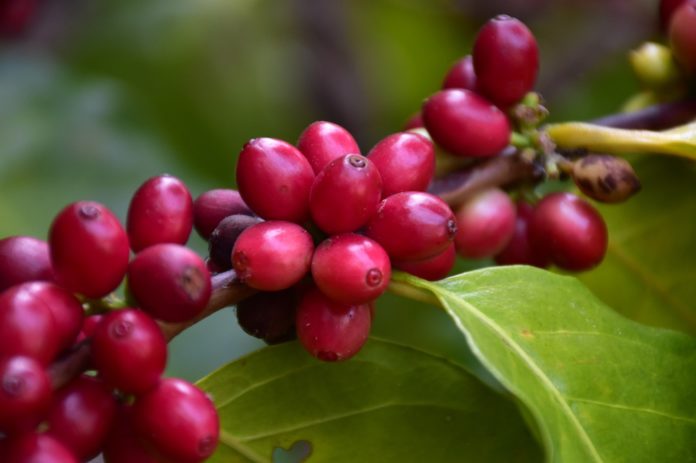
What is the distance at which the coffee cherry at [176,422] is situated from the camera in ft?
3.08

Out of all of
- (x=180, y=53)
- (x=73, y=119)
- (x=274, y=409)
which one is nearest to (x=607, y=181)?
(x=274, y=409)

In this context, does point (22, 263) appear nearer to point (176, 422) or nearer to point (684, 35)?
point (176, 422)

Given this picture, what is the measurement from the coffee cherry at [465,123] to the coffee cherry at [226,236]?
277 millimetres

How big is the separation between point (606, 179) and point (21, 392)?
73cm

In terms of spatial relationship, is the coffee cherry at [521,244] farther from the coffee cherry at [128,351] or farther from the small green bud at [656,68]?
the coffee cherry at [128,351]

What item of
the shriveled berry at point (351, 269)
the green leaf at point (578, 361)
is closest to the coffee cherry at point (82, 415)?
the shriveled berry at point (351, 269)

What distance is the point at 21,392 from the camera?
0.86 meters

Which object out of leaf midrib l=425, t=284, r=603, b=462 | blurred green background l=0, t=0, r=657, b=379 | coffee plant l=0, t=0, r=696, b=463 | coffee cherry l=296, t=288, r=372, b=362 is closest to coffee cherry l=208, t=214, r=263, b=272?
coffee plant l=0, t=0, r=696, b=463

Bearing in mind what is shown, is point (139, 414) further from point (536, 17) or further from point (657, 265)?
point (536, 17)

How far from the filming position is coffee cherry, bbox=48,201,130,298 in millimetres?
952

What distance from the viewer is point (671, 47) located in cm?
144

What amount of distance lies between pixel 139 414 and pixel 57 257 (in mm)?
168

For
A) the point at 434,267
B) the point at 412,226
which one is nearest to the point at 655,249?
the point at 434,267

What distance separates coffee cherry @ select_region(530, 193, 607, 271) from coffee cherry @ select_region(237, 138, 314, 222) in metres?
0.36
